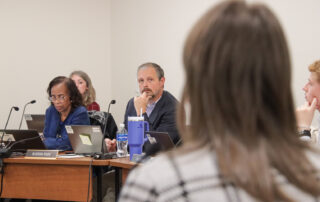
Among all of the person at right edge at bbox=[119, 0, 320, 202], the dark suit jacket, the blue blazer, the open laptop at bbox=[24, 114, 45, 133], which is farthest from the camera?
the open laptop at bbox=[24, 114, 45, 133]

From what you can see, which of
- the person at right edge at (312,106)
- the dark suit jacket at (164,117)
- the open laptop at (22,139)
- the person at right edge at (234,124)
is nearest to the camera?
the person at right edge at (234,124)

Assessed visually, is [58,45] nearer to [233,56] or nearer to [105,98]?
[105,98]

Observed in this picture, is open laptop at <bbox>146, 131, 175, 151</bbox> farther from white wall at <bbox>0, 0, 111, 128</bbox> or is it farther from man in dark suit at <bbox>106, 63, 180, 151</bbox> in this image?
white wall at <bbox>0, 0, 111, 128</bbox>

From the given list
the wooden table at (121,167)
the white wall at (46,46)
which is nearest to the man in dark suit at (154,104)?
the wooden table at (121,167)

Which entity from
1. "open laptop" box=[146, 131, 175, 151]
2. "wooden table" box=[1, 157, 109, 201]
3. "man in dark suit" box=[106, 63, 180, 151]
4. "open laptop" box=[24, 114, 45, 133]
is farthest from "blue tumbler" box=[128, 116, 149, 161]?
"open laptop" box=[24, 114, 45, 133]

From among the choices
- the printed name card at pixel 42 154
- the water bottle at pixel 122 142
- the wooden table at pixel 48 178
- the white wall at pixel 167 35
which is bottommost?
the wooden table at pixel 48 178

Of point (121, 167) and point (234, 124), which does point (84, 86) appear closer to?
point (121, 167)

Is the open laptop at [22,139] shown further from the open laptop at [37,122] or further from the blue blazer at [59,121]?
the open laptop at [37,122]

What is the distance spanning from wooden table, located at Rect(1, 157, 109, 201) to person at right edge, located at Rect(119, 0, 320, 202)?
215cm

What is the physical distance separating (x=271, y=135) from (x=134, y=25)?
4.87 m

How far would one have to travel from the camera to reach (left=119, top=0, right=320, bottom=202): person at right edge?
2.26ft

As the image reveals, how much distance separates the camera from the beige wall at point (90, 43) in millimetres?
4926

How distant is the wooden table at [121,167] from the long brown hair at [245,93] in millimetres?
1843

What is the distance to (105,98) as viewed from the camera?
5863 millimetres
